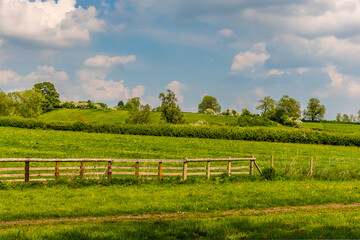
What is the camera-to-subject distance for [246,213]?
12695mm

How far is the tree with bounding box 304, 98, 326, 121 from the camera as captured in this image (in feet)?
462

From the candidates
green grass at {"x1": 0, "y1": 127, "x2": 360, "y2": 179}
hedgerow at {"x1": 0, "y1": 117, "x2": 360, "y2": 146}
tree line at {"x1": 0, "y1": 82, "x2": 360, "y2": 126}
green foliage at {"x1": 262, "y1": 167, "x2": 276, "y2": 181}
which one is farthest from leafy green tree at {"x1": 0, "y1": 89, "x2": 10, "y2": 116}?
green foliage at {"x1": 262, "y1": 167, "x2": 276, "y2": 181}

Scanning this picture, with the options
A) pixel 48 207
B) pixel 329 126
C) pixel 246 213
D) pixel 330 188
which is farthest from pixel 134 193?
pixel 329 126

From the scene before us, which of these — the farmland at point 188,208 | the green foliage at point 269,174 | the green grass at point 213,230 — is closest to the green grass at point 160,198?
the farmland at point 188,208

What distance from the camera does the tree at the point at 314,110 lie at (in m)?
141

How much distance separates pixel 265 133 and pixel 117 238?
52215mm

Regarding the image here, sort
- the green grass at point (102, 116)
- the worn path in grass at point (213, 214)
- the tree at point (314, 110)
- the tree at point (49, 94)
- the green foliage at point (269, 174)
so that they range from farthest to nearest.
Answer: the tree at point (314, 110) < the tree at point (49, 94) < the green grass at point (102, 116) < the green foliage at point (269, 174) < the worn path in grass at point (213, 214)

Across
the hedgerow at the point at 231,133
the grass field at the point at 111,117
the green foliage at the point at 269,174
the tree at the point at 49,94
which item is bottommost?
the green foliage at the point at 269,174

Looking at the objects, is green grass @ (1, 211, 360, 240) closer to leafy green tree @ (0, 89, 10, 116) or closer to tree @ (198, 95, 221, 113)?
leafy green tree @ (0, 89, 10, 116)

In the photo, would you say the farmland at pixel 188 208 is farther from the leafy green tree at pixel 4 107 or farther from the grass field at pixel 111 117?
the leafy green tree at pixel 4 107

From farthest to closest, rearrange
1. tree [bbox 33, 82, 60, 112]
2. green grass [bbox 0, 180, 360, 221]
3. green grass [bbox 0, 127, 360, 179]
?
tree [bbox 33, 82, 60, 112]
green grass [bbox 0, 127, 360, 179]
green grass [bbox 0, 180, 360, 221]

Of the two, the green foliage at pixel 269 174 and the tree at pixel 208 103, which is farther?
the tree at pixel 208 103

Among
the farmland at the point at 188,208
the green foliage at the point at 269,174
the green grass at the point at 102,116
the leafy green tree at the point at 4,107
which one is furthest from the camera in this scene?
the green grass at the point at 102,116

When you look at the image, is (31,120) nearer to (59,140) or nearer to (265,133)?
(59,140)
